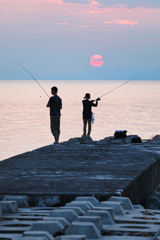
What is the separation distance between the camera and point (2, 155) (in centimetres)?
1866

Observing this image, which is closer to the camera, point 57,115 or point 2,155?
point 57,115

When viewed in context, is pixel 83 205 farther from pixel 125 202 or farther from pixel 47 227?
pixel 47 227

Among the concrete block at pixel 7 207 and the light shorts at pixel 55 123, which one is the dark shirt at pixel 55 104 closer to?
the light shorts at pixel 55 123

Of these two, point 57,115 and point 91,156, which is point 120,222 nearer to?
point 91,156

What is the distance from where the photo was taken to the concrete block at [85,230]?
3340 millimetres

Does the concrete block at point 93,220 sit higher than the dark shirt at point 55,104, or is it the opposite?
the dark shirt at point 55,104

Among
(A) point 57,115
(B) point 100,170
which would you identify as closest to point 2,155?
(A) point 57,115

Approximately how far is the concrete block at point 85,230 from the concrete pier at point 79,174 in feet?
4.28

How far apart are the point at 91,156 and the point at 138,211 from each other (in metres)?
3.64

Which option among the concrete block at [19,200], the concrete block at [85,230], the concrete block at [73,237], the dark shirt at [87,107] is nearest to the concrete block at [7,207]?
the concrete block at [19,200]

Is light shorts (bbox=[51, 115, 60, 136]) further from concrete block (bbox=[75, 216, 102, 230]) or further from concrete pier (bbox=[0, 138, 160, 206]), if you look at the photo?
concrete block (bbox=[75, 216, 102, 230])

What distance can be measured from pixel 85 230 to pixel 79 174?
264cm

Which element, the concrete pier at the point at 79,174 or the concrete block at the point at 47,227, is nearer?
the concrete block at the point at 47,227

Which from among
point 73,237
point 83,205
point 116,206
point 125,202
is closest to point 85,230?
point 73,237
